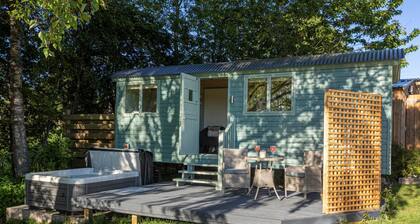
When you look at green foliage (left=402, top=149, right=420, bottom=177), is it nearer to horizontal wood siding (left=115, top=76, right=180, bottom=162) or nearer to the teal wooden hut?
the teal wooden hut

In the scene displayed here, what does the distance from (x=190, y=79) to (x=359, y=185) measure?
4.31m

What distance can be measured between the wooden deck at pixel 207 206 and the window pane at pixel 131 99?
122 inches

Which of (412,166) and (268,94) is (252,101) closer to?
(268,94)

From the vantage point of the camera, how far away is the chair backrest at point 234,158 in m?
6.97

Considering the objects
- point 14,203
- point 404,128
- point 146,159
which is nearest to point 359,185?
point 146,159

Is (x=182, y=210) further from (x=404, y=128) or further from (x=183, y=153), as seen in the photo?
(x=404, y=128)

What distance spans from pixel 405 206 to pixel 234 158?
9.71ft

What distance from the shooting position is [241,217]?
16.3 ft

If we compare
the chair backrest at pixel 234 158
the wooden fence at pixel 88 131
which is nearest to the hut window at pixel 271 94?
the chair backrest at pixel 234 158

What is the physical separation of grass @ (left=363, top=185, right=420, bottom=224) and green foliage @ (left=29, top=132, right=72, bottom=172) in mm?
6665

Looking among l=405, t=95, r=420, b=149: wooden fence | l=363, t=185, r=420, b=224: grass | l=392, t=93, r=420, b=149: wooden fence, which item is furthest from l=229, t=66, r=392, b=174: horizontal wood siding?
l=405, t=95, r=420, b=149: wooden fence

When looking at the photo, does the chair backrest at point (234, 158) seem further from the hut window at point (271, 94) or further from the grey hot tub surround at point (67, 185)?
the grey hot tub surround at point (67, 185)

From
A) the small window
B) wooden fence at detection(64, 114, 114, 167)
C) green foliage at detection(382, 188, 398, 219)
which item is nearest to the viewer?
green foliage at detection(382, 188, 398, 219)

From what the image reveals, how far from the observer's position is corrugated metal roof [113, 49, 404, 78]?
7240 mm
